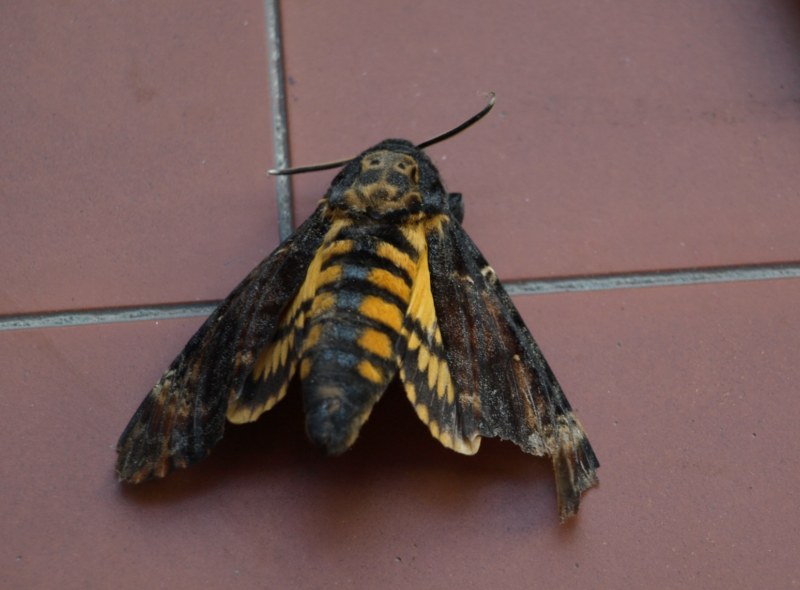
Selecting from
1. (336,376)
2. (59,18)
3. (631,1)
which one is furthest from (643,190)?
(59,18)

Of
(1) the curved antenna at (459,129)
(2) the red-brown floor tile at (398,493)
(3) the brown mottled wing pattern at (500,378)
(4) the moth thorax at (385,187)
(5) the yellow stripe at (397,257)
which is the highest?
(1) the curved antenna at (459,129)

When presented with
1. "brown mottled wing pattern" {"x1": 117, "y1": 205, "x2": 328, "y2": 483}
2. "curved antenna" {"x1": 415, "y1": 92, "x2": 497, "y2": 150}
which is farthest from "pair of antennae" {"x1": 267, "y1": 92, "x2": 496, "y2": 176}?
"brown mottled wing pattern" {"x1": 117, "y1": 205, "x2": 328, "y2": 483}

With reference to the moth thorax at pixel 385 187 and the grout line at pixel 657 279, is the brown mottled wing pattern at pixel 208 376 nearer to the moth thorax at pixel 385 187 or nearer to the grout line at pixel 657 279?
the moth thorax at pixel 385 187

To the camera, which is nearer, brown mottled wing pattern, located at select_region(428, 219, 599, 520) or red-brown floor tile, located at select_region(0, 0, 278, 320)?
brown mottled wing pattern, located at select_region(428, 219, 599, 520)

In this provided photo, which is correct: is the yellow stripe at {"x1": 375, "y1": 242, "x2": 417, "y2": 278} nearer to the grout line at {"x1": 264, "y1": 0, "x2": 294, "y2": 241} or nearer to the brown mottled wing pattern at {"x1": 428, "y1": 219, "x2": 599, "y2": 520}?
the brown mottled wing pattern at {"x1": 428, "y1": 219, "x2": 599, "y2": 520}

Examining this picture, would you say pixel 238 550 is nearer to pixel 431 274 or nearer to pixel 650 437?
pixel 431 274

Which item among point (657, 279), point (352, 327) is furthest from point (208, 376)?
point (657, 279)

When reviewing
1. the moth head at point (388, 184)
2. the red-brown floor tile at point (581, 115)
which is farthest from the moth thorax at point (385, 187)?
the red-brown floor tile at point (581, 115)
